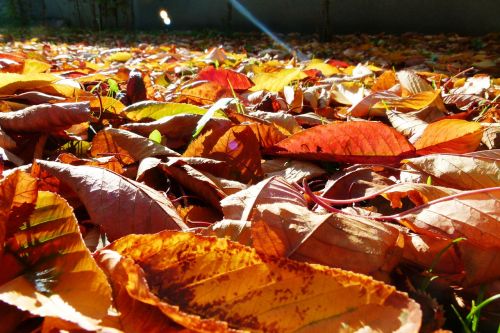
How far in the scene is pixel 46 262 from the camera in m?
0.59

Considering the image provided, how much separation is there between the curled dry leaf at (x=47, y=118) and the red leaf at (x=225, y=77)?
2.86 feet

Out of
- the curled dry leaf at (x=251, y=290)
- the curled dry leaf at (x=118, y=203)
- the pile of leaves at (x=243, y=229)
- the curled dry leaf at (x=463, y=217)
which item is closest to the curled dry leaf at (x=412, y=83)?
the pile of leaves at (x=243, y=229)

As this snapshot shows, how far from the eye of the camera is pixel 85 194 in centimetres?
Answer: 75

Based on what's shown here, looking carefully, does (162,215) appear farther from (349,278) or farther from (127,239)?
(349,278)

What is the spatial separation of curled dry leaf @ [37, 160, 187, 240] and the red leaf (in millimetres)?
1180

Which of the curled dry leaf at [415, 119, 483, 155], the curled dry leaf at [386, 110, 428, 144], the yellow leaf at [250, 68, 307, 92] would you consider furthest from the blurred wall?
the curled dry leaf at [415, 119, 483, 155]

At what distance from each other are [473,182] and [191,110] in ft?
2.30

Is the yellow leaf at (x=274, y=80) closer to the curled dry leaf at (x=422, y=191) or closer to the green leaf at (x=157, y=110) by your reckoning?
the green leaf at (x=157, y=110)

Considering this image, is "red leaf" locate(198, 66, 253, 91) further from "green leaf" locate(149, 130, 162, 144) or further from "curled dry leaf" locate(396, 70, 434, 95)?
"green leaf" locate(149, 130, 162, 144)

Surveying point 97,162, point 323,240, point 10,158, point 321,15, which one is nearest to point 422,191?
point 323,240

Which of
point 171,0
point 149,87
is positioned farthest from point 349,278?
point 171,0

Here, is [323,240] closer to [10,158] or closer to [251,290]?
[251,290]

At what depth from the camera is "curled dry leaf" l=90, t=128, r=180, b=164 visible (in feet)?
3.40

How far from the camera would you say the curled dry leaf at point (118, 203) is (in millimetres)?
A: 722
